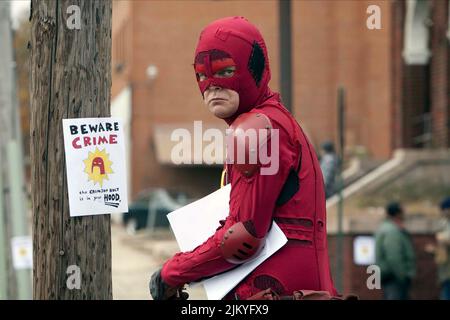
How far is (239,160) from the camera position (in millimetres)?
4172

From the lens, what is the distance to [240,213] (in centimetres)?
420

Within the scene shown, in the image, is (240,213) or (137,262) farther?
(137,262)

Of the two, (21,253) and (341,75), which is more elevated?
(341,75)

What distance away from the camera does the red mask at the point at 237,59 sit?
430 centimetres

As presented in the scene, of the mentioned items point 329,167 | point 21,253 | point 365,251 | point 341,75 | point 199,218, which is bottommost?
point 365,251

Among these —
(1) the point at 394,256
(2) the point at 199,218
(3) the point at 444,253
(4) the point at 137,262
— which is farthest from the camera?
(4) the point at 137,262

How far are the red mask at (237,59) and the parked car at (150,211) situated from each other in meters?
28.2

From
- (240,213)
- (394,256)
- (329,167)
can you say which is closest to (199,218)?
(240,213)

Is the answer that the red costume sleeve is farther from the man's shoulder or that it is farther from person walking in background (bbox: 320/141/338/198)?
person walking in background (bbox: 320/141/338/198)

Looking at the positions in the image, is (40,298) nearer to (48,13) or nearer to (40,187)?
(40,187)

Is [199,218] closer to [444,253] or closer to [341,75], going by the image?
[444,253]

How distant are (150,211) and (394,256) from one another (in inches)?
859

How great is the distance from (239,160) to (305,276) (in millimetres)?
542

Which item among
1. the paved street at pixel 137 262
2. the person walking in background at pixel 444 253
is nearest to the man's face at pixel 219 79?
the paved street at pixel 137 262
